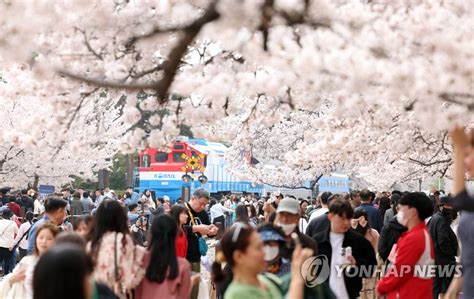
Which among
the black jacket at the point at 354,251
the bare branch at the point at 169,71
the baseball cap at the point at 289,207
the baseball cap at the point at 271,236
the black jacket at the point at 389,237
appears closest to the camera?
the bare branch at the point at 169,71

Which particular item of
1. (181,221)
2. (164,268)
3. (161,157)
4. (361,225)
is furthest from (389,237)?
(161,157)

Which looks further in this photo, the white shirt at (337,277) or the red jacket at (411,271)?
the white shirt at (337,277)

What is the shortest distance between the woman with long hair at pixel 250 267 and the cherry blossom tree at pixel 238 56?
111cm

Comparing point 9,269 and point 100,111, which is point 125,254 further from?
point 9,269

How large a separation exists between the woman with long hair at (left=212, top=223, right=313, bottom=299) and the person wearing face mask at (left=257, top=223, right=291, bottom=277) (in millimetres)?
743

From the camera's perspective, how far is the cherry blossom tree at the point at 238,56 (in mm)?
5832

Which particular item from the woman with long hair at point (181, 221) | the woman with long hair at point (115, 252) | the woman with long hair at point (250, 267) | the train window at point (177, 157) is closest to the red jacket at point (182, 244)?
the woman with long hair at point (181, 221)

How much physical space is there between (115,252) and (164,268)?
1.37 ft

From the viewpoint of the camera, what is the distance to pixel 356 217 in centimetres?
1296

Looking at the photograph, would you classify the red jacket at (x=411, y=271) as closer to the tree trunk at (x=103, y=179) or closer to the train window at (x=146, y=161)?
the train window at (x=146, y=161)

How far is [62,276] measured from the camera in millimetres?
3992

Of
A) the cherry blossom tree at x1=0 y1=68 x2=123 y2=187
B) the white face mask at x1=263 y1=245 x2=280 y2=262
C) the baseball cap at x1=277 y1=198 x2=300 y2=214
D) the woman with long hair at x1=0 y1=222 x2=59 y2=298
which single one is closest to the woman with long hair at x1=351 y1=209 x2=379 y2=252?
the baseball cap at x1=277 y1=198 x2=300 y2=214

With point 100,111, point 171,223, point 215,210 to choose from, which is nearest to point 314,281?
point 171,223
